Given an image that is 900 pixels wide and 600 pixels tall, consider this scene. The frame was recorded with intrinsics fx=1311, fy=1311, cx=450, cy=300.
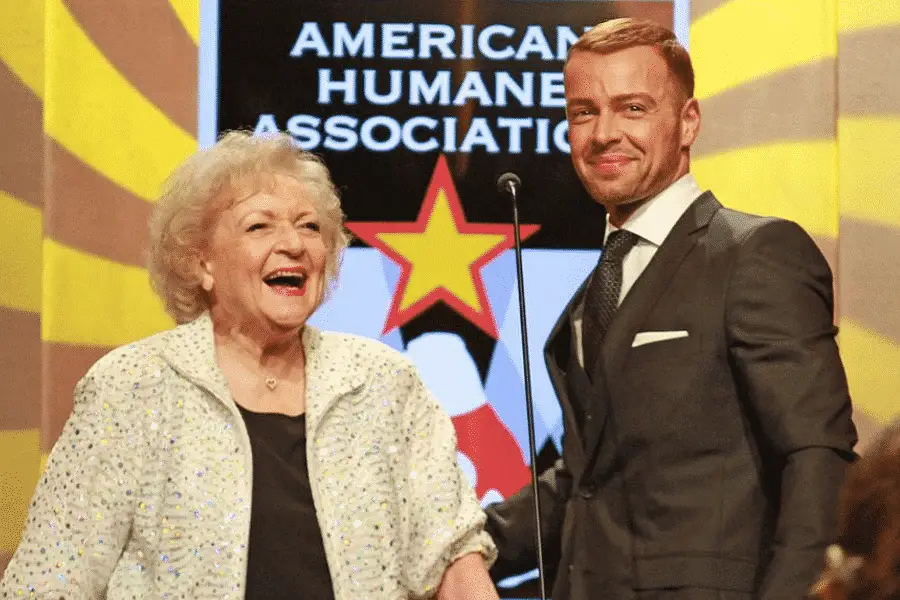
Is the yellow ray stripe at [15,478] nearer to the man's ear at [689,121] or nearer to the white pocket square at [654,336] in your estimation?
the white pocket square at [654,336]

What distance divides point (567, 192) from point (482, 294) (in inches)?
13.7

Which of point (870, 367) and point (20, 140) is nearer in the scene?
point (20, 140)

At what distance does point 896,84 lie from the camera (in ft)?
10.7

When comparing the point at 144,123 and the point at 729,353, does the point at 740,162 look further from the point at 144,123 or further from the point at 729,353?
the point at 144,123

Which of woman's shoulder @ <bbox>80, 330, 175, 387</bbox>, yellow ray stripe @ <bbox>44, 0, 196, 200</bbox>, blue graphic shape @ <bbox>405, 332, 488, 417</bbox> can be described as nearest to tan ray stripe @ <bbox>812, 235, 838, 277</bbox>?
blue graphic shape @ <bbox>405, 332, 488, 417</bbox>

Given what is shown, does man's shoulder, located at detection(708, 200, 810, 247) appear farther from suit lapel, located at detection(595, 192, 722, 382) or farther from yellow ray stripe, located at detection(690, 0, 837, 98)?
yellow ray stripe, located at detection(690, 0, 837, 98)

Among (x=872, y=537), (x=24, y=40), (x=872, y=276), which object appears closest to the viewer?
(x=872, y=537)

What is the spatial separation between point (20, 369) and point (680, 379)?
1.65 m

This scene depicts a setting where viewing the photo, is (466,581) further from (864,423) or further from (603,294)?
(864,423)

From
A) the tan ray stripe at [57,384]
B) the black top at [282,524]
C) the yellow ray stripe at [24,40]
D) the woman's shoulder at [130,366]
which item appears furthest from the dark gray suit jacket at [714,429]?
the yellow ray stripe at [24,40]

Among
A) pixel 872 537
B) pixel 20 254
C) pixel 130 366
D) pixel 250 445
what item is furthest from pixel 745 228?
pixel 20 254

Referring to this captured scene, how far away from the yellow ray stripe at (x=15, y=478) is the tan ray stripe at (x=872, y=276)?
2.00 meters

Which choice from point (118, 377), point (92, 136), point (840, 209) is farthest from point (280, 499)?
point (840, 209)

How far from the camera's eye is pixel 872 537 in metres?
0.81
